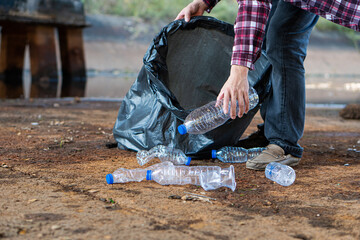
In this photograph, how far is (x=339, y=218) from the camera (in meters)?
1.71

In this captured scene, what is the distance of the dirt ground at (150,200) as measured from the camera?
1532 millimetres

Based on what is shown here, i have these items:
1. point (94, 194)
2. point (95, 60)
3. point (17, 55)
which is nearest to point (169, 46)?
point (94, 194)

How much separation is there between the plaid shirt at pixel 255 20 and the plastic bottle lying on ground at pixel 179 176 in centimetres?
53

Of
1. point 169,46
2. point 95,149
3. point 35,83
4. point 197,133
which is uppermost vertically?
point 169,46

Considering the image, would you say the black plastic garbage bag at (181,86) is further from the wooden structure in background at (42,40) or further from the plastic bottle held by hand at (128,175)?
the wooden structure in background at (42,40)

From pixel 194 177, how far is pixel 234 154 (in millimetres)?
545

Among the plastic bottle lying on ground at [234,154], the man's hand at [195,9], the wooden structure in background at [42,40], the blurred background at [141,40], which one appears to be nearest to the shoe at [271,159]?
the plastic bottle lying on ground at [234,154]

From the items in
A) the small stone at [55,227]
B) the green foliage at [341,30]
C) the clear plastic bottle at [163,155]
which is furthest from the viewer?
the green foliage at [341,30]

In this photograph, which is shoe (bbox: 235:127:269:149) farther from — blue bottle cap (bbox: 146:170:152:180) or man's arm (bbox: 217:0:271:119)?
man's arm (bbox: 217:0:271:119)

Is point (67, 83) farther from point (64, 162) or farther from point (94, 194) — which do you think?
point (94, 194)

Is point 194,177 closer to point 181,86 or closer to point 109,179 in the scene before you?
point 109,179

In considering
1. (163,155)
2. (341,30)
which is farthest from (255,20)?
(341,30)

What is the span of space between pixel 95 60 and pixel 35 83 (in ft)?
14.9

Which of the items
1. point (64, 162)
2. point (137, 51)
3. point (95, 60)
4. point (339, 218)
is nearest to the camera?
point (339, 218)
